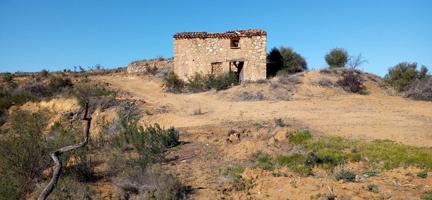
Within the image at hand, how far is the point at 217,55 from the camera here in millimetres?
24469

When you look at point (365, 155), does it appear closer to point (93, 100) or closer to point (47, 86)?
point (93, 100)

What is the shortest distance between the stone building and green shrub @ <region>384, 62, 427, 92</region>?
252 inches

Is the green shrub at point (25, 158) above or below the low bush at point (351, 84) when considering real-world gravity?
below

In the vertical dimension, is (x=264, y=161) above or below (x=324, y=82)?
below

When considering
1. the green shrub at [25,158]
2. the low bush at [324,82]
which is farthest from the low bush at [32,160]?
the low bush at [324,82]

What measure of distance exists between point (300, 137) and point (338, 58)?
A: 16625 millimetres

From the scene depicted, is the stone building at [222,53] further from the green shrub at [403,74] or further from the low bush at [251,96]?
Result: the green shrub at [403,74]

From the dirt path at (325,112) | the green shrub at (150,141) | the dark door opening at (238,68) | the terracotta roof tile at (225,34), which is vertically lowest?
the green shrub at (150,141)

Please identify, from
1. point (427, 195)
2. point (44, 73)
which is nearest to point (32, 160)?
point (427, 195)

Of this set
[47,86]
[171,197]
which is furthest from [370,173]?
[47,86]

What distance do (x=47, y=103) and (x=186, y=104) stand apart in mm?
6633

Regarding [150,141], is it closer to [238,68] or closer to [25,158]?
[25,158]

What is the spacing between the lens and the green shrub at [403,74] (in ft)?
75.9

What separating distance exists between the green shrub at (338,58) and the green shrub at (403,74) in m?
3.25
